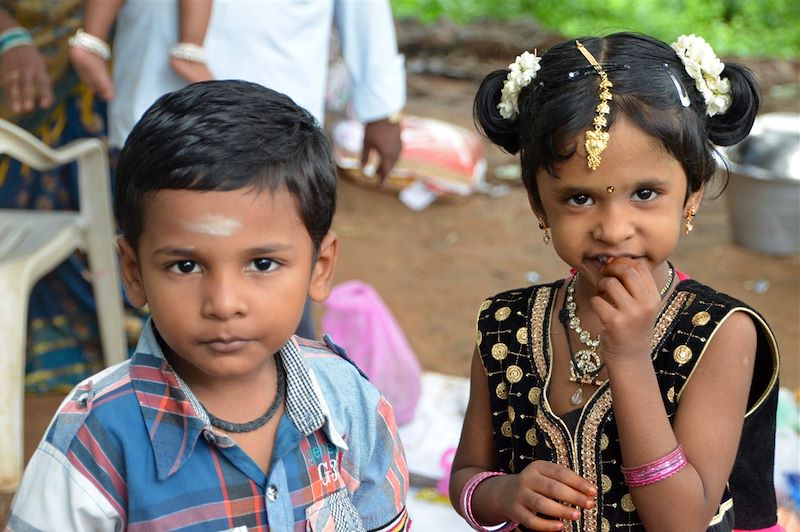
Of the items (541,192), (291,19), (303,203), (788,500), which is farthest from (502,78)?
(788,500)

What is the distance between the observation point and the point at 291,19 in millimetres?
2877

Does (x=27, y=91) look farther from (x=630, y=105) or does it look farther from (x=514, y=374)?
(x=630, y=105)

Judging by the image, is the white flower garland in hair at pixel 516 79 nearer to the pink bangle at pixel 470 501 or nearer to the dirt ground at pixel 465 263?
the pink bangle at pixel 470 501

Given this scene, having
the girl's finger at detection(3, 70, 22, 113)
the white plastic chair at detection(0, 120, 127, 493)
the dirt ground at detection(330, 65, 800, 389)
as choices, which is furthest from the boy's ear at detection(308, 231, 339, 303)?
the dirt ground at detection(330, 65, 800, 389)

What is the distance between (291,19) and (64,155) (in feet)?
3.77

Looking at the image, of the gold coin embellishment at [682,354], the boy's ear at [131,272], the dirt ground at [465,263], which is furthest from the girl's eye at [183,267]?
the dirt ground at [465,263]

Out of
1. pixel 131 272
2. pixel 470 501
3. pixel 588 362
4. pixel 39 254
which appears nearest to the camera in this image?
pixel 131 272

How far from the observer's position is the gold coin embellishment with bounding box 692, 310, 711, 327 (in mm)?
1757

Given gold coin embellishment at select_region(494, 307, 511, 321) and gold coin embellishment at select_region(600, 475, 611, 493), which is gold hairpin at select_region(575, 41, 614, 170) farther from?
gold coin embellishment at select_region(600, 475, 611, 493)

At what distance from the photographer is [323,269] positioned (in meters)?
1.70

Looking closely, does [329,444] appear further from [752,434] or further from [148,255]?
[752,434]

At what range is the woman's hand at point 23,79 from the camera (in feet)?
9.73

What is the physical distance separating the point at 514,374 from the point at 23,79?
1932 mm

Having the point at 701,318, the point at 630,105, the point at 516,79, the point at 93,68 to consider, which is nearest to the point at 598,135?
the point at 630,105
